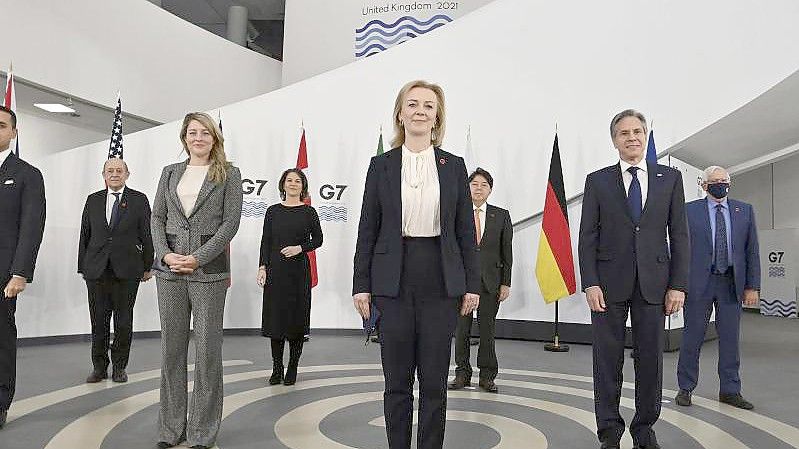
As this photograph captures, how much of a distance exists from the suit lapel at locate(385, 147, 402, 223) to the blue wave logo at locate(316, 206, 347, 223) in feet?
16.7

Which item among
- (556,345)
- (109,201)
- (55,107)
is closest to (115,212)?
(109,201)

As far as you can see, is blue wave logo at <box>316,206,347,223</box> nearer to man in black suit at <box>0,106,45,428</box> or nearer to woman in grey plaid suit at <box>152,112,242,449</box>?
man in black suit at <box>0,106,45,428</box>

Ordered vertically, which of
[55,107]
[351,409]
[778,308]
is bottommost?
Result: [351,409]

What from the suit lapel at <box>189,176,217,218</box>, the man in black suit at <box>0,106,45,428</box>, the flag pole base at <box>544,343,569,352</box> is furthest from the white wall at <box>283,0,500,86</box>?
the suit lapel at <box>189,176,217,218</box>

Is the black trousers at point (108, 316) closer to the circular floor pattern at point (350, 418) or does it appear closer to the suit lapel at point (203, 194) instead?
the circular floor pattern at point (350, 418)

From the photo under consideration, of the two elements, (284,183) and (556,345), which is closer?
(284,183)

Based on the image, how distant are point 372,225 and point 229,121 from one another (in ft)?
18.2

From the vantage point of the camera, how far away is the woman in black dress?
4.38m

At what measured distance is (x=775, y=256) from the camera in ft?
36.3

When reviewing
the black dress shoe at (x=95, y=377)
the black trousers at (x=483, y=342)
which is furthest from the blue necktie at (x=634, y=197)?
the black dress shoe at (x=95, y=377)

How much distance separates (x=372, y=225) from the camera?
228cm

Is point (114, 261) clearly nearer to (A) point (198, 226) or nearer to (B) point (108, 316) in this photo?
(B) point (108, 316)

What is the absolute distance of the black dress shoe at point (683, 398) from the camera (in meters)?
3.91

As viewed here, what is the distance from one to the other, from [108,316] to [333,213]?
3339mm
